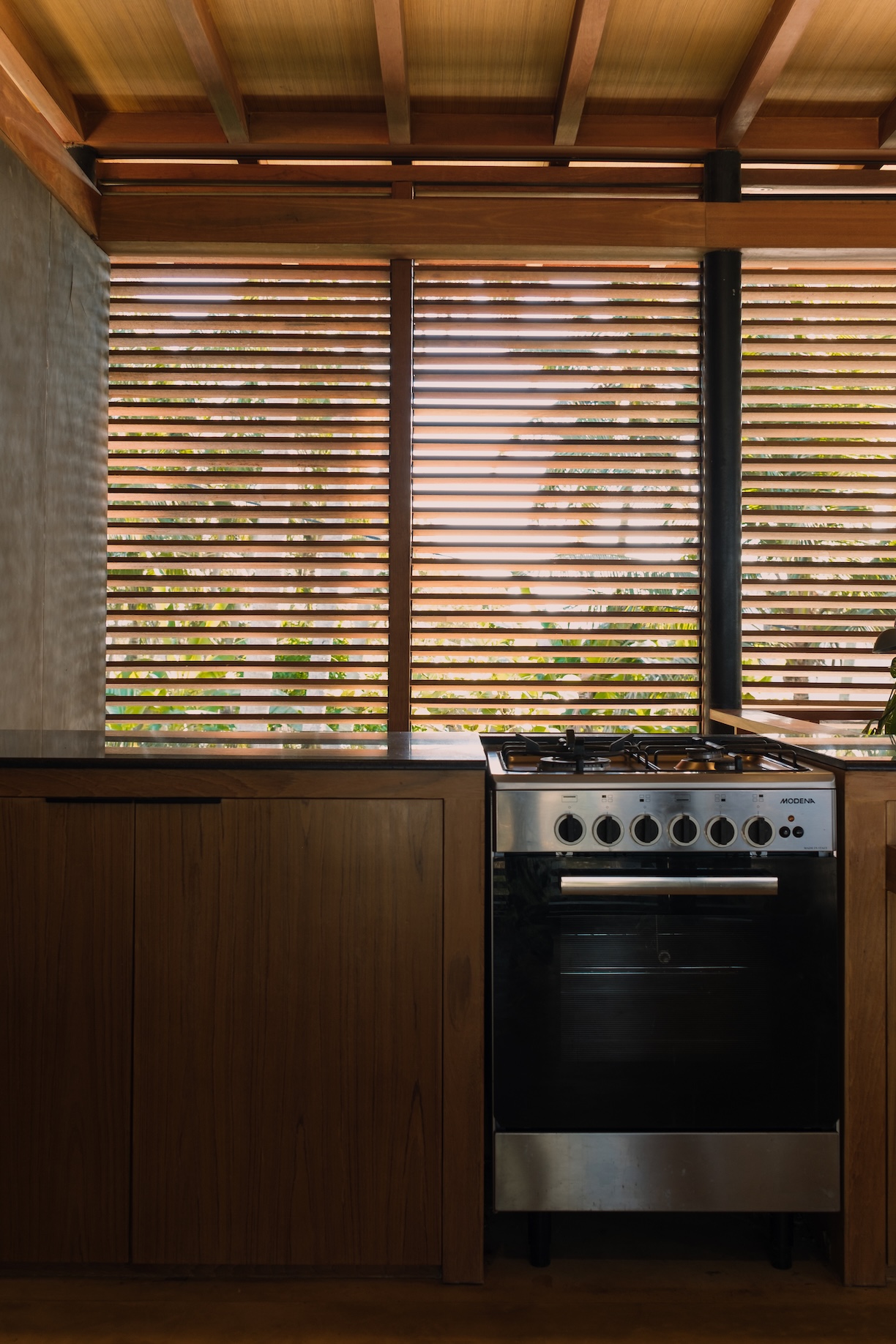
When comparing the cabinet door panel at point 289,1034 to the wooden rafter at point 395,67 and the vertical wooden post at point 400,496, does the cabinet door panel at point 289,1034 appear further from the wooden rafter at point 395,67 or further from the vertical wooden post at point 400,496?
the wooden rafter at point 395,67

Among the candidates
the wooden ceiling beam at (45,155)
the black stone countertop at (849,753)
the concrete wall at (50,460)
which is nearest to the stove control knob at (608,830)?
the black stone countertop at (849,753)

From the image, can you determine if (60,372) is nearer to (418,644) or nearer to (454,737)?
(418,644)

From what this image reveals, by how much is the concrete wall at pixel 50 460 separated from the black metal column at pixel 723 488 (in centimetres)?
203

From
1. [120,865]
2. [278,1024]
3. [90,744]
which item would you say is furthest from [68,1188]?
[90,744]

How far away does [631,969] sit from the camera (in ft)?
6.19

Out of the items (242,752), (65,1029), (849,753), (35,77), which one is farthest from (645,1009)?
(35,77)

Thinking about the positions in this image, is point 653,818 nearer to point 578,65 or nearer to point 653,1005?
point 653,1005

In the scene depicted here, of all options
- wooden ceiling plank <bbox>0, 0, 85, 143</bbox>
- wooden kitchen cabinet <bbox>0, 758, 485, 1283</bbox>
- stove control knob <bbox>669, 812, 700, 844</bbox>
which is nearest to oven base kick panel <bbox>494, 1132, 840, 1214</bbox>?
wooden kitchen cabinet <bbox>0, 758, 485, 1283</bbox>

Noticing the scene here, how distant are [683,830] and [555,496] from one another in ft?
5.67

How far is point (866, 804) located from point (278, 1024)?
47.4 inches

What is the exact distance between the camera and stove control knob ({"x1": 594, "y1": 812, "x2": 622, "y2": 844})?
1.88m

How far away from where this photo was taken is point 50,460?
283cm

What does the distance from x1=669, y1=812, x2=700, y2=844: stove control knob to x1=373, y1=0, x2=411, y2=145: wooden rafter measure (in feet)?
7.25

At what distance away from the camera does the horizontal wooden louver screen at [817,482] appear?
336cm
